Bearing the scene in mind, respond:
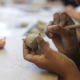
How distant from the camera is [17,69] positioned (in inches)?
18.3

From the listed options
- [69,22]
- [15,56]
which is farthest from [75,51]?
[15,56]

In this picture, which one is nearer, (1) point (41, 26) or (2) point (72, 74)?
(2) point (72, 74)

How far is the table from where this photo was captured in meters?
0.42

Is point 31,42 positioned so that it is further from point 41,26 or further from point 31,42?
point 41,26

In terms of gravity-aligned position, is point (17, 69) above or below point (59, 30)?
below

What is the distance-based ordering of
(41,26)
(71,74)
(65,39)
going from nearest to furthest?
(71,74), (65,39), (41,26)

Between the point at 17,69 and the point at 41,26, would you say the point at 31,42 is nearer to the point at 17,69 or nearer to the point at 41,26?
the point at 17,69

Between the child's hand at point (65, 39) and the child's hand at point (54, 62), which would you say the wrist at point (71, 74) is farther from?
the child's hand at point (65, 39)

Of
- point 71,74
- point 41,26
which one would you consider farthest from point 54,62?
point 41,26

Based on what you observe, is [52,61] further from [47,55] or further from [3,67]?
[3,67]

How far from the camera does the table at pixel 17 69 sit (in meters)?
0.42

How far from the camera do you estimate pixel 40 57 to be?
45 cm

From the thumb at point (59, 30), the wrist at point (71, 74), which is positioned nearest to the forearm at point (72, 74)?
the wrist at point (71, 74)

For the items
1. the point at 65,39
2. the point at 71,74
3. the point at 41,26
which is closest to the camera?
the point at 71,74
